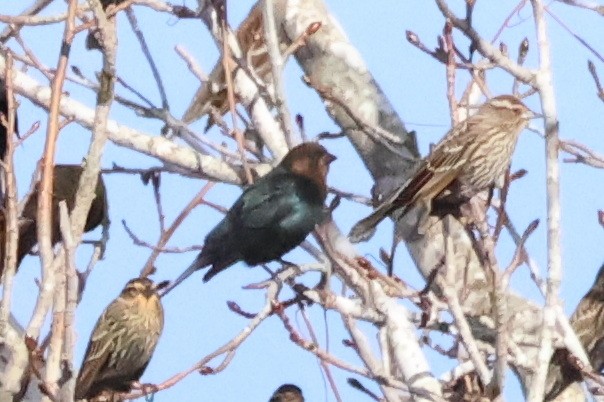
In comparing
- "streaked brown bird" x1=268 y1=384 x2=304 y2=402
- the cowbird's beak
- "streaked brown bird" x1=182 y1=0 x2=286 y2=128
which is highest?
"streaked brown bird" x1=182 y1=0 x2=286 y2=128

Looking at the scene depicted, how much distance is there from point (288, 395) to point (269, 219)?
2.83 ft

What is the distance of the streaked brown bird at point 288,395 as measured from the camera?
5.72 m

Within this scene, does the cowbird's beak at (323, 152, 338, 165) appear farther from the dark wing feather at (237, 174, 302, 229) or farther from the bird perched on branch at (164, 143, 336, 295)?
the dark wing feather at (237, 174, 302, 229)

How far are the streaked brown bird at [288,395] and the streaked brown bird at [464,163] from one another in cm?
124

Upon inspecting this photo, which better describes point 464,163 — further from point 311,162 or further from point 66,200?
point 66,200

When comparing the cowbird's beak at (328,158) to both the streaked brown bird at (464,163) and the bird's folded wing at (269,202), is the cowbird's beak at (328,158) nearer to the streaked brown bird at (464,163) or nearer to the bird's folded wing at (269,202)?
the bird's folded wing at (269,202)

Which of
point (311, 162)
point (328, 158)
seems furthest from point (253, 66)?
point (311, 162)

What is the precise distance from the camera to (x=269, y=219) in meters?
5.30

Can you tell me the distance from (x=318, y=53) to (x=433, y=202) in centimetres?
146

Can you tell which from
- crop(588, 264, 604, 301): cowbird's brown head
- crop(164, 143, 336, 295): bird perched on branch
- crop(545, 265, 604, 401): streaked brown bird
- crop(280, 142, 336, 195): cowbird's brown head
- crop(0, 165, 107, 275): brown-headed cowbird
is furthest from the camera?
crop(588, 264, 604, 301): cowbird's brown head

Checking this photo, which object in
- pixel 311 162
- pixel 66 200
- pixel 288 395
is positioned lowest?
pixel 288 395

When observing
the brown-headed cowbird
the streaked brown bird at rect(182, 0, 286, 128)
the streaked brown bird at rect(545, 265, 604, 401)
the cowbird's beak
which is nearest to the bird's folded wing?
the cowbird's beak

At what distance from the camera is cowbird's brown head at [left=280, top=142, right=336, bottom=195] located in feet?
16.6

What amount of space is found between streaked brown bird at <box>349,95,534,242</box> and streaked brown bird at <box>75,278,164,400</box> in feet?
4.31
